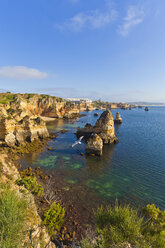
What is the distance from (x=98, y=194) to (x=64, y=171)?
33.2ft

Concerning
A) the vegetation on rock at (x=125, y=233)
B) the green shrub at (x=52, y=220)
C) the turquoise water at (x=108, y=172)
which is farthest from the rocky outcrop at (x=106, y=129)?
the vegetation on rock at (x=125, y=233)

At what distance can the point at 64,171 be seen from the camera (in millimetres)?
27984

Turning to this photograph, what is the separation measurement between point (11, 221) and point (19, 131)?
38.3 meters

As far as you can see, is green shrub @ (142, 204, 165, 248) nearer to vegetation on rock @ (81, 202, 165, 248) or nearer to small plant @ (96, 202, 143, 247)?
vegetation on rock @ (81, 202, 165, 248)

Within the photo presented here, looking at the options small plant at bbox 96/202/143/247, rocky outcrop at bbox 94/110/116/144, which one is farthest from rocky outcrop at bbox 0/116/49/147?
small plant at bbox 96/202/143/247

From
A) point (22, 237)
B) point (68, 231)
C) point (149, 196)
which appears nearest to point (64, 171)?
point (68, 231)

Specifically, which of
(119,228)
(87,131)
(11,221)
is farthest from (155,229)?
(87,131)

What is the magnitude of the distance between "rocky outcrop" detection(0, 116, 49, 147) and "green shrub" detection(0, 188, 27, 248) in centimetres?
3442

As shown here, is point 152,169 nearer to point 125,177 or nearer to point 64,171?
point 125,177

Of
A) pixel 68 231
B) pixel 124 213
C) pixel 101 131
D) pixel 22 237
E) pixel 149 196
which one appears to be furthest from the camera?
pixel 101 131

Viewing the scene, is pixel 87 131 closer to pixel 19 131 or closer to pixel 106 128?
pixel 106 128

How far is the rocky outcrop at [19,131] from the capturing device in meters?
38.7

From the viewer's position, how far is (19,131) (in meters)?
42.2

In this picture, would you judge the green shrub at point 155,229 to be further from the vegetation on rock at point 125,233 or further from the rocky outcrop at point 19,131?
the rocky outcrop at point 19,131
